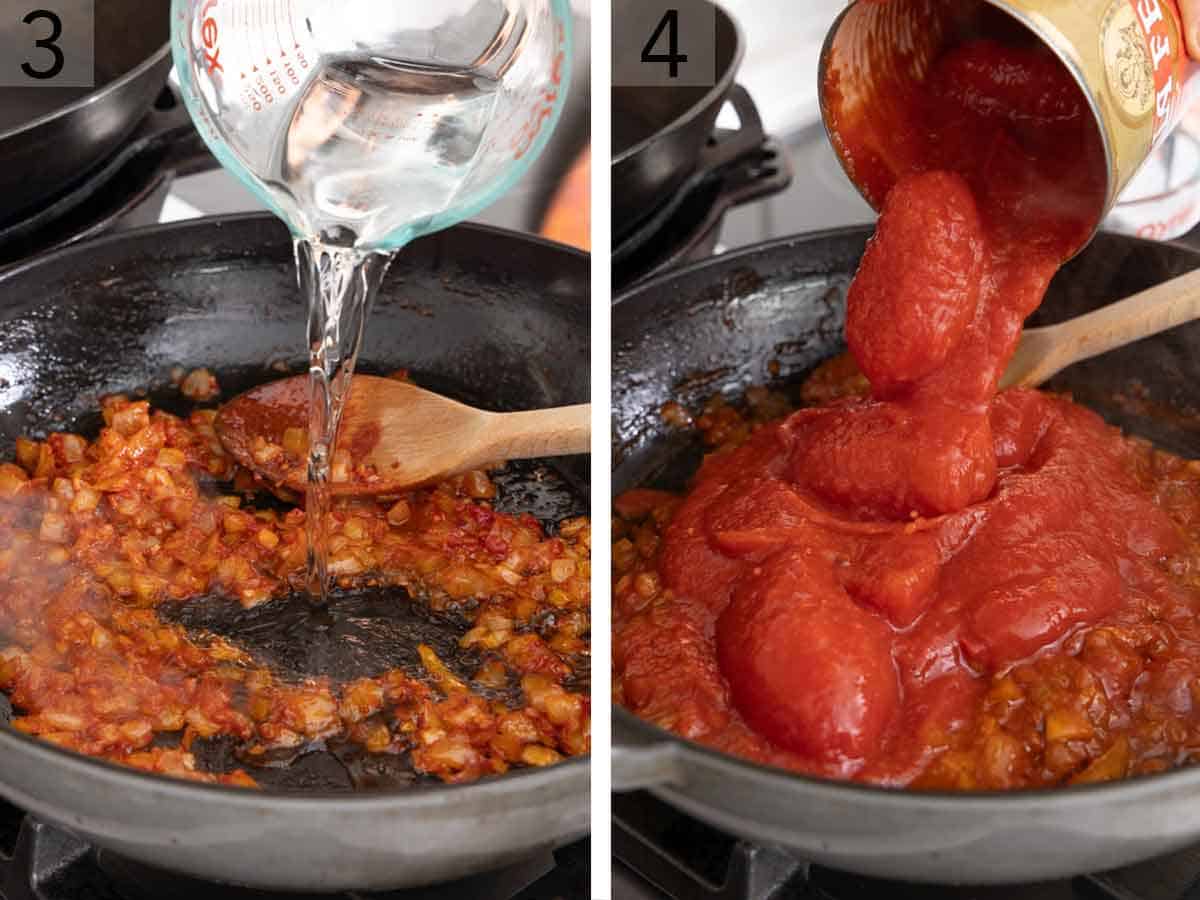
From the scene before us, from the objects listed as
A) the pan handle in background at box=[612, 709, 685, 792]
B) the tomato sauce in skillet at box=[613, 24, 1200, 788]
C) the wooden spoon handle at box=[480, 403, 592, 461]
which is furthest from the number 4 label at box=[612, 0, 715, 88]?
the pan handle in background at box=[612, 709, 685, 792]

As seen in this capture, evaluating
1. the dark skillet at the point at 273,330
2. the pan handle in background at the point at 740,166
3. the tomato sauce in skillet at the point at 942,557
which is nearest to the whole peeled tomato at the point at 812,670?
the tomato sauce in skillet at the point at 942,557

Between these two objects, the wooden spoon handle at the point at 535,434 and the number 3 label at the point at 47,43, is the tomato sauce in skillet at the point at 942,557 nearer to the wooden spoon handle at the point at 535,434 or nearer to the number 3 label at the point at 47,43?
the wooden spoon handle at the point at 535,434

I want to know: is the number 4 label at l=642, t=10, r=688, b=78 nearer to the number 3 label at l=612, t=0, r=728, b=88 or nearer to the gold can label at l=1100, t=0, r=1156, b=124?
the number 3 label at l=612, t=0, r=728, b=88

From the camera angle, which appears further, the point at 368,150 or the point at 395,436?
the point at 395,436

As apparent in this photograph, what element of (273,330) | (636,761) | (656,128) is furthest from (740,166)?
(636,761)

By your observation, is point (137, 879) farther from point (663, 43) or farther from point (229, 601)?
point (663, 43)

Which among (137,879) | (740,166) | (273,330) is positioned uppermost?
(740,166)

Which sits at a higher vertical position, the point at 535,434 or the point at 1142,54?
the point at 1142,54
